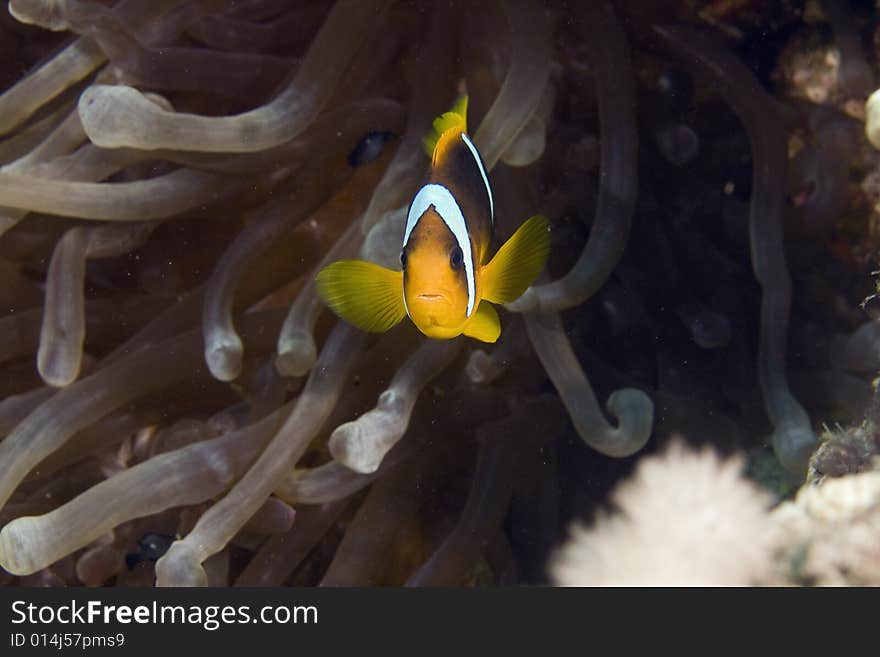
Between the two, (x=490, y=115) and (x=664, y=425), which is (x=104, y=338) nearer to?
(x=490, y=115)

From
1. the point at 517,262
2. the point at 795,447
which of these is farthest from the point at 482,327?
the point at 795,447

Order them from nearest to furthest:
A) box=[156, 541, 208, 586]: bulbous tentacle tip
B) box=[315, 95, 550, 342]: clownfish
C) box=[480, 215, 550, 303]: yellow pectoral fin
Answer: box=[315, 95, 550, 342]: clownfish < box=[480, 215, 550, 303]: yellow pectoral fin < box=[156, 541, 208, 586]: bulbous tentacle tip

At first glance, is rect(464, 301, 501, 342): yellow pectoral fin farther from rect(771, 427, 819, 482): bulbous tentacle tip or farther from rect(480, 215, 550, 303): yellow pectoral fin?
rect(771, 427, 819, 482): bulbous tentacle tip

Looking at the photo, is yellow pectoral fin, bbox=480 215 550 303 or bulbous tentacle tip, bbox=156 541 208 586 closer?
yellow pectoral fin, bbox=480 215 550 303

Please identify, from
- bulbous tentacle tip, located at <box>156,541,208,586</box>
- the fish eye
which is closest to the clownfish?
the fish eye

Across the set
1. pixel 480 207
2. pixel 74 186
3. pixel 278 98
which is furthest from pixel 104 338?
pixel 480 207

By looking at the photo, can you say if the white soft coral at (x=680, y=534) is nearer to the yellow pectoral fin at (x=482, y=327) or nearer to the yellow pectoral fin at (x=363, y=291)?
the yellow pectoral fin at (x=482, y=327)
